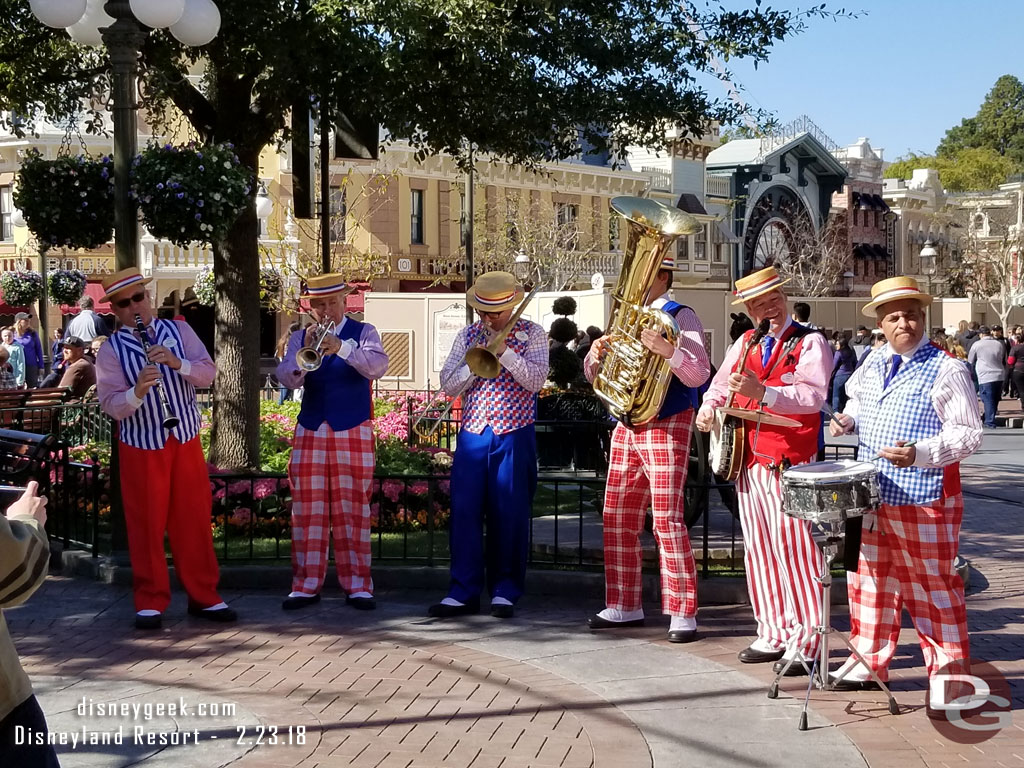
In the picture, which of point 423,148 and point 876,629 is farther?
point 423,148

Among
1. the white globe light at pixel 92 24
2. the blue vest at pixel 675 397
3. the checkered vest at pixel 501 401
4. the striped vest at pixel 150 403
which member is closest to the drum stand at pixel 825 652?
the blue vest at pixel 675 397

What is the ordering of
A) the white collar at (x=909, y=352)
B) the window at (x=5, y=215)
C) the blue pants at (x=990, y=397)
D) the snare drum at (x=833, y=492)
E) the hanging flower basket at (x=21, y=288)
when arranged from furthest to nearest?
the window at (x=5, y=215)
the hanging flower basket at (x=21, y=288)
the blue pants at (x=990, y=397)
the white collar at (x=909, y=352)
the snare drum at (x=833, y=492)

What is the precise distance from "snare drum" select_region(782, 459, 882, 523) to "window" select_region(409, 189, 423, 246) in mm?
37343

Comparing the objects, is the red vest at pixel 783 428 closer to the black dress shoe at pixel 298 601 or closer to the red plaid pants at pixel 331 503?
the red plaid pants at pixel 331 503

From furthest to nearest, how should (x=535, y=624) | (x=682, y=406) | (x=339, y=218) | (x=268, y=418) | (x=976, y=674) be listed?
1. (x=339, y=218)
2. (x=268, y=418)
3. (x=535, y=624)
4. (x=682, y=406)
5. (x=976, y=674)

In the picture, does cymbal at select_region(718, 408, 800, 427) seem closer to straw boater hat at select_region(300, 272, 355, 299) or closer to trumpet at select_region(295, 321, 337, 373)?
trumpet at select_region(295, 321, 337, 373)

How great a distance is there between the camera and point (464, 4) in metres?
8.85

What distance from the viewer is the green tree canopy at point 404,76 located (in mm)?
8914

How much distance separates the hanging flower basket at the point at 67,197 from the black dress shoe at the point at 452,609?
10.6 ft

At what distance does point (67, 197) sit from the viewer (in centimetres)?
811

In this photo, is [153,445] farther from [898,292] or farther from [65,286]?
[65,286]

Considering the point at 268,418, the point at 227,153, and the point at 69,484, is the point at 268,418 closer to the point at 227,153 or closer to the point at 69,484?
the point at 69,484

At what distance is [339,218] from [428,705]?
3016cm

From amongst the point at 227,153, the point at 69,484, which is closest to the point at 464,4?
the point at 227,153
